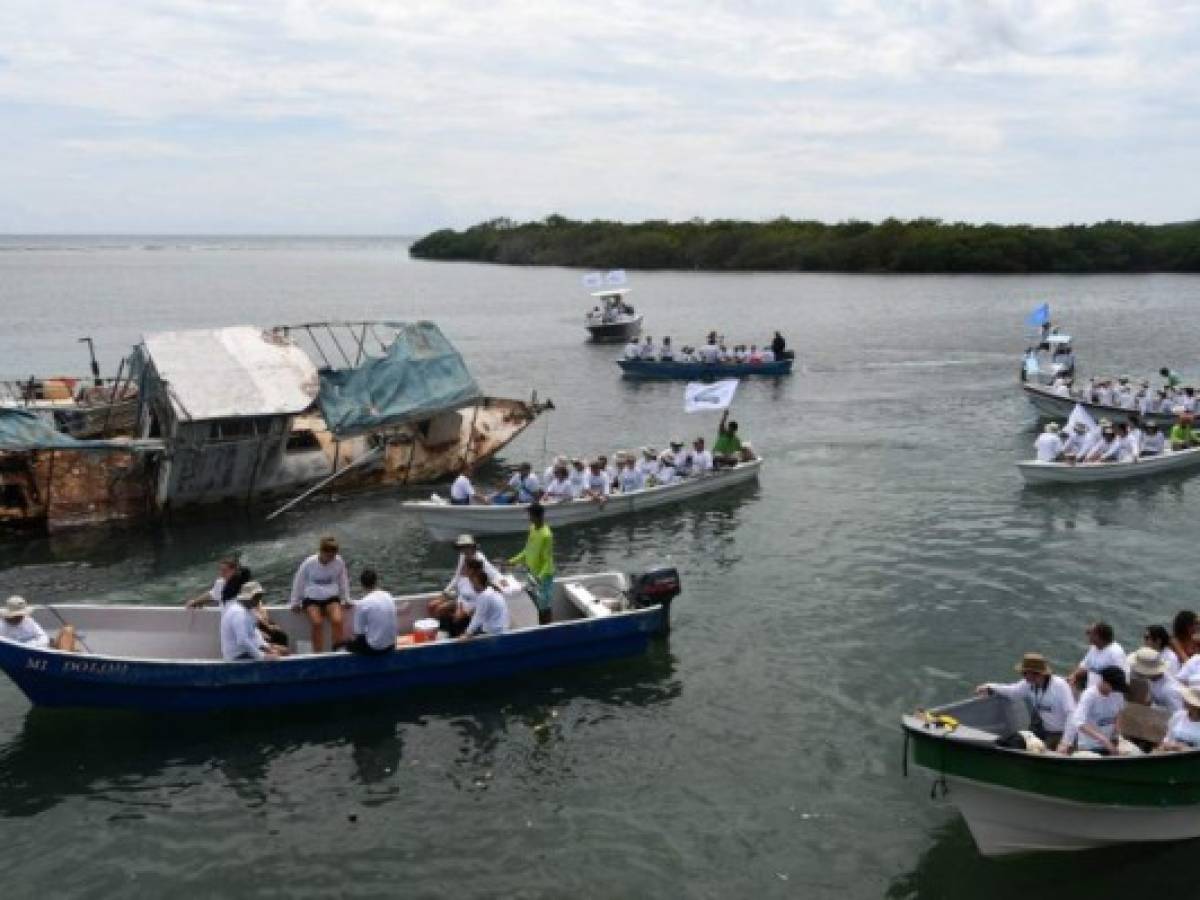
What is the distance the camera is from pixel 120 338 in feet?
262

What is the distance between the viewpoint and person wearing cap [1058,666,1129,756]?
12539 mm

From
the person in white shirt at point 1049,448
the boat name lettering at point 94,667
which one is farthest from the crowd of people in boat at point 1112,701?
the person in white shirt at point 1049,448

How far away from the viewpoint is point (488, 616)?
701 inches

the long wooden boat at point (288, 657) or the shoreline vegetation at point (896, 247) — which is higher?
the shoreline vegetation at point (896, 247)

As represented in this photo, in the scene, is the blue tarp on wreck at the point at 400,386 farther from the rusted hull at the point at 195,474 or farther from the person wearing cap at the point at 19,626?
the person wearing cap at the point at 19,626

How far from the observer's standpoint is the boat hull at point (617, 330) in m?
69.7

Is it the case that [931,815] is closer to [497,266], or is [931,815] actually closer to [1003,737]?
[1003,737]

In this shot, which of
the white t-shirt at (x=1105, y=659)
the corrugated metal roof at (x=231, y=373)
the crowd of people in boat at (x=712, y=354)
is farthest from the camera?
the crowd of people in boat at (x=712, y=354)

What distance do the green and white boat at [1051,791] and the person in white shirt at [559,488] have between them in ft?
48.8

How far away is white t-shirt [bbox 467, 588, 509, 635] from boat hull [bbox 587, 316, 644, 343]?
52845mm

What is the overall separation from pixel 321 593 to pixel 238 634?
169 centimetres

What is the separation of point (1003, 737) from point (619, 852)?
4.74 metres

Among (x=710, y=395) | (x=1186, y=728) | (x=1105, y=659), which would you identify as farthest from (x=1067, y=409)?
(x=1186, y=728)

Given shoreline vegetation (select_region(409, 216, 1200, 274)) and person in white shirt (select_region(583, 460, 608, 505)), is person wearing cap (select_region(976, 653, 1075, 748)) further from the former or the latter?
shoreline vegetation (select_region(409, 216, 1200, 274))
